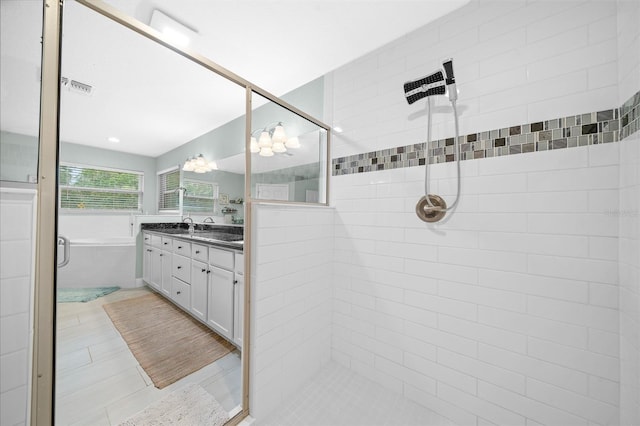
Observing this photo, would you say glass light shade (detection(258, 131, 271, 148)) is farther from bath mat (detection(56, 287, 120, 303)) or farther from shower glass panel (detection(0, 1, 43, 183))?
bath mat (detection(56, 287, 120, 303))

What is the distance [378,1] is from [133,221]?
6.16ft

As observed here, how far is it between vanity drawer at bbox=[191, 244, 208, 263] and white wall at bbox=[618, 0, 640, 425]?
2.47 metres

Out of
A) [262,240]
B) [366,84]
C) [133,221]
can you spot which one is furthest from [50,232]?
[366,84]

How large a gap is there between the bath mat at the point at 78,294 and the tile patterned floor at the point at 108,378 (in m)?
0.03

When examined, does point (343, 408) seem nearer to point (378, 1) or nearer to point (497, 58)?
point (497, 58)

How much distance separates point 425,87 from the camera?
1.33 m

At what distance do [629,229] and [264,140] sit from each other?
5.66ft

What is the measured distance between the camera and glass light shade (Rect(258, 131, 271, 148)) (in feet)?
4.69

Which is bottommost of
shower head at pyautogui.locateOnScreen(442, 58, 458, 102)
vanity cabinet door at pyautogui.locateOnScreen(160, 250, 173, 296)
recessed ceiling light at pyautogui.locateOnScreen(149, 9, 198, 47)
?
vanity cabinet door at pyautogui.locateOnScreen(160, 250, 173, 296)

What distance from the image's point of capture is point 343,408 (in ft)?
4.64

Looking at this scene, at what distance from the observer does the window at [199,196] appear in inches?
81.4

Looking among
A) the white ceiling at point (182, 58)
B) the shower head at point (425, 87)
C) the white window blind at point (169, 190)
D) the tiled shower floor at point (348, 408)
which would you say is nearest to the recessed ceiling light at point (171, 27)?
the white ceiling at point (182, 58)

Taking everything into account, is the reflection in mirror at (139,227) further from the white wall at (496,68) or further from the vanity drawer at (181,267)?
the white wall at (496,68)

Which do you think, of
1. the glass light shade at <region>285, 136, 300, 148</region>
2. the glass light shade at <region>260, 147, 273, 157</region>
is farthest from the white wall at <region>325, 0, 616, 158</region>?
→ the glass light shade at <region>260, 147, 273, 157</region>
